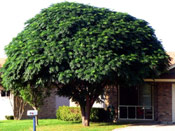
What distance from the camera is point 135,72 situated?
1894cm

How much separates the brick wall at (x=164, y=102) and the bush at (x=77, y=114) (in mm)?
3247

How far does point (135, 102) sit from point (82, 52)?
7208 mm

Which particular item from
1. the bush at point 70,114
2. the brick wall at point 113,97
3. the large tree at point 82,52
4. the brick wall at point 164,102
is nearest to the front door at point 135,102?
the brick wall at point 113,97

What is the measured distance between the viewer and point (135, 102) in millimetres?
23406

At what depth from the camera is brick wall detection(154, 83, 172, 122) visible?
21.9 metres

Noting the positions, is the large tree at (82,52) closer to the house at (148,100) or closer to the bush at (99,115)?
the house at (148,100)

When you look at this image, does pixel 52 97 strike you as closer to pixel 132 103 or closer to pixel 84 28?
pixel 132 103

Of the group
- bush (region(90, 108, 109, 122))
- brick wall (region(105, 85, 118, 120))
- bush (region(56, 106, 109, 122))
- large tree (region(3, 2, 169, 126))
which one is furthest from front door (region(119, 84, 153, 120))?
large tree (region(3, 2, 169, 126))

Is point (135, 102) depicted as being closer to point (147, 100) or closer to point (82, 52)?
point (147, 100)

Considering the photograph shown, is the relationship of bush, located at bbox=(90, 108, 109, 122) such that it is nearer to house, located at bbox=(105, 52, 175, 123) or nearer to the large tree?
house, located at bbox=(105, 52, 175, 123)

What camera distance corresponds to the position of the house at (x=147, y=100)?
21.9 m

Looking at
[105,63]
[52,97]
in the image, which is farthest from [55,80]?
[52,97]

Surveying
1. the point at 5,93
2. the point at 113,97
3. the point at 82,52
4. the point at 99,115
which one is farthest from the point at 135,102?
the point at 5,93

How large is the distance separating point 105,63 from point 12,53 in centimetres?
531
